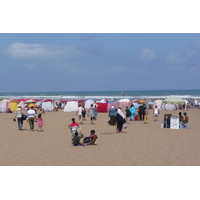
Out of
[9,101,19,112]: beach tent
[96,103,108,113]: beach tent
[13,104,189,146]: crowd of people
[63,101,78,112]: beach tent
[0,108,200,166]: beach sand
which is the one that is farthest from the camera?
[63,101,78,112]: beach tent

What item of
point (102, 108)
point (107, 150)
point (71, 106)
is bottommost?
point (107, 150)

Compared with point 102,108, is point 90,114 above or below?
above

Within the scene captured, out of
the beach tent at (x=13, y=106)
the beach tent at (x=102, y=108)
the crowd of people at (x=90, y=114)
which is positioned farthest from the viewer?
the beach tent at (x=13, y=106)

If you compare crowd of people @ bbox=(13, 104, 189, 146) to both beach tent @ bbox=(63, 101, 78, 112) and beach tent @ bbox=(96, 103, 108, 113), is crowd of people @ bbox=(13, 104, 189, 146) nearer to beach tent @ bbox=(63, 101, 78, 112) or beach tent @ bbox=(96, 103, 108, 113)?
beach tent @ bbox=(96, 103, 108, 113)

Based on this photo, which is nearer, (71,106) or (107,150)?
(107,150)

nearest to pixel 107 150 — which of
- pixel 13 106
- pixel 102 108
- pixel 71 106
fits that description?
pixel 102 108

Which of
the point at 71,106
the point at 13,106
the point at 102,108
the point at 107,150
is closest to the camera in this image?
the point at 107,150

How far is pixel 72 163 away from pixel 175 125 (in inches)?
347

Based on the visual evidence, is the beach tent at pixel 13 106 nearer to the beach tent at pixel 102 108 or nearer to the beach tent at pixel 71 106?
the beach tent at pixel 71 106

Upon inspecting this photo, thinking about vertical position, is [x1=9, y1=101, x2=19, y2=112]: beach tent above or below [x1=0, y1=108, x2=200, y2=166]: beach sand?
above

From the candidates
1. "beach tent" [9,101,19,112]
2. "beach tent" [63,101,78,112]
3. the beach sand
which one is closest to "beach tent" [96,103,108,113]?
"beach tent" [63,101,78,112]

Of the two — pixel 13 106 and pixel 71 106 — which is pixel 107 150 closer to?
pixel 71 106

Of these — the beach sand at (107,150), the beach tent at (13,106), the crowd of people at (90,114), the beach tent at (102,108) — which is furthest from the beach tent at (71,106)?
the beach sand at (107,150)

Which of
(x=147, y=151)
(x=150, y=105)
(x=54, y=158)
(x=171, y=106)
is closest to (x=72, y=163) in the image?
(x=54, y=158)
